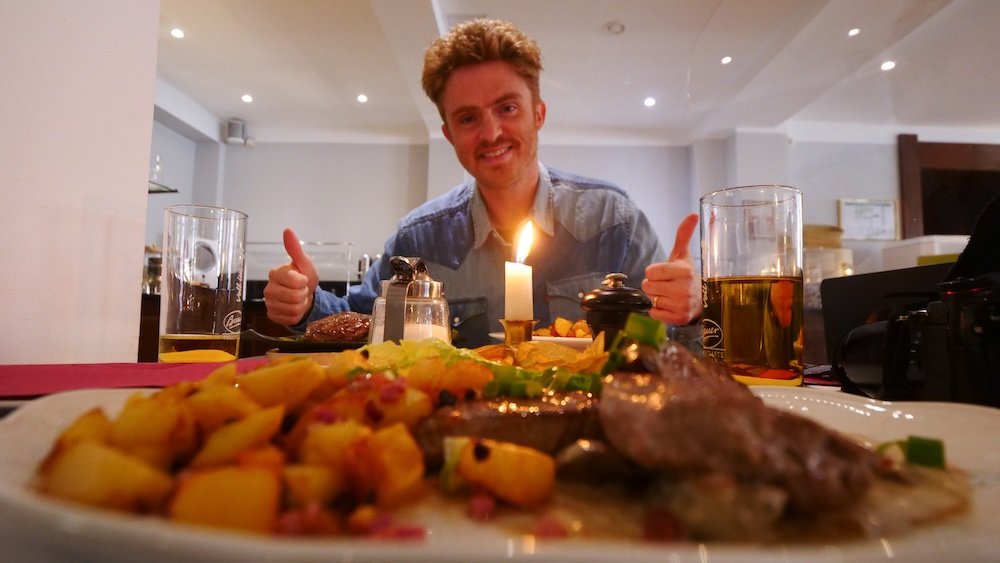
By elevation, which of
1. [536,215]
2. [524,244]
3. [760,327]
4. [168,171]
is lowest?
[760,327]

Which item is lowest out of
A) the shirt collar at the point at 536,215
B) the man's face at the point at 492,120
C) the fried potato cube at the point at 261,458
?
the fried potato cube at the point at 261,458

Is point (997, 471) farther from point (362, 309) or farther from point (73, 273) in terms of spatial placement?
point (362, 309)

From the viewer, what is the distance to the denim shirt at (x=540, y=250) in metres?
2.74

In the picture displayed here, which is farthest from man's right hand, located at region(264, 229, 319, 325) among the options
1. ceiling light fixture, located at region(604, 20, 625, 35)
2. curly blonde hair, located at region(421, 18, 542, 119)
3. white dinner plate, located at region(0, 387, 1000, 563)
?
ceiling light fixture, located at region(604, 20, 625, 35)

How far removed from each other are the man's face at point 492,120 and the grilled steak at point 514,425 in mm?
2205

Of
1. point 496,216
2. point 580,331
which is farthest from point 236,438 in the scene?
point 496,216

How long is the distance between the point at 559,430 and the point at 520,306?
874 millimetres

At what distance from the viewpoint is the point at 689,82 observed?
5.99 meters

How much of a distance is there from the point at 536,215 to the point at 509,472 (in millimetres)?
2620

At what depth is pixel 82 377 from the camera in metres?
1.01

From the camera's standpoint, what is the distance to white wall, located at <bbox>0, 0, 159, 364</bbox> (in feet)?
4.62

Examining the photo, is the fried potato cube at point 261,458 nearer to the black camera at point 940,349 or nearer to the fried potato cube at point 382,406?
the fried potato cube at point 382,406

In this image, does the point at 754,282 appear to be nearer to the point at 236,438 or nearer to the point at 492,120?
the point at 236,438

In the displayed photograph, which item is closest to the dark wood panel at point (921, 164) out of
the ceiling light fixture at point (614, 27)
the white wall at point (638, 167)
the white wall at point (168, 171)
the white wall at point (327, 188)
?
the white wall at point (638, 167)
